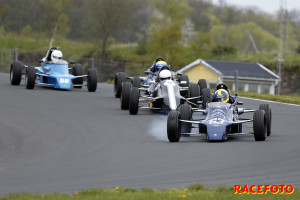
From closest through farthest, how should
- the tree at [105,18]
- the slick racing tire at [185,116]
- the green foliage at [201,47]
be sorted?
the slick racing tire at [185,116] → the tree at [105,18] → the green foliage at [201,47]

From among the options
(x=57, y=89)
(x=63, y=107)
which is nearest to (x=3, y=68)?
(x=57, y=89)

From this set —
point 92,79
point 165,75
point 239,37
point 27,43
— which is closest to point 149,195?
point 165,75

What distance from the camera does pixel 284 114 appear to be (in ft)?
80.1

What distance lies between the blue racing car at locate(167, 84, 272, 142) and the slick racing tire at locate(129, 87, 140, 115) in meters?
4.44

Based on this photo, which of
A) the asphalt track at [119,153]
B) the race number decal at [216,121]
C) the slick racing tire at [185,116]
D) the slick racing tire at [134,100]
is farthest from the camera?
the slick racing tire at [134,100]

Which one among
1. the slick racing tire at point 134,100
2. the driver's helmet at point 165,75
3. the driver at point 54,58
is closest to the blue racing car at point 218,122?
the slick racing tire at point 134,100

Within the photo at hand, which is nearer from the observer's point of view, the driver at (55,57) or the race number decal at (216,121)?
the race number decal at (216,121)

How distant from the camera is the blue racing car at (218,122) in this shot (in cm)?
1645

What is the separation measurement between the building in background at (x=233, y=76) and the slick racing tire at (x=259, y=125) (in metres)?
46.2

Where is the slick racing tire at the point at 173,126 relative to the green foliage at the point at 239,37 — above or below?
below

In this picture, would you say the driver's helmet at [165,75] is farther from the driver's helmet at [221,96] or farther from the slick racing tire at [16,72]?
the slick racing tire at [16,72]

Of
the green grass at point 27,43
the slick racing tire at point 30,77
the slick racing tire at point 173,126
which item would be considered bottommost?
the slick racing tire at point 173,126

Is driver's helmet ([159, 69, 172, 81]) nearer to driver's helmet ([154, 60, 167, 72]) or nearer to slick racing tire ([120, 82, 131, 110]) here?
slick racing tire ([120, 82, 131, 110])

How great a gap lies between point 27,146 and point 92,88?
13920 mm
